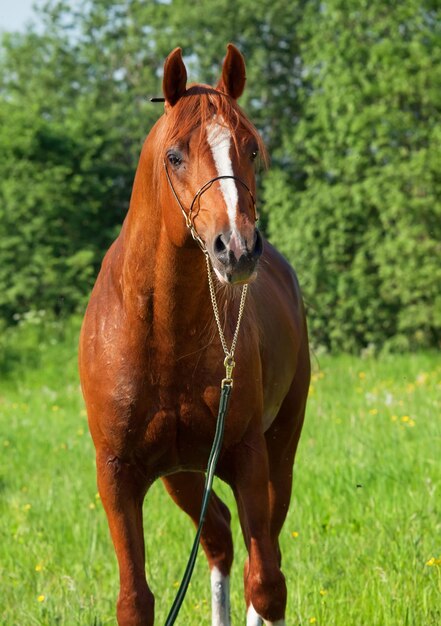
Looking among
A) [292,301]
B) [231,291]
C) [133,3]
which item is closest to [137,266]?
[231,291]

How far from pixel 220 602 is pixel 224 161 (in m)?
2.35

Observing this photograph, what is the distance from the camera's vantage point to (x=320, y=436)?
8.23 meters

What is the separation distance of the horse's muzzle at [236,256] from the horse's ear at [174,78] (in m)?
0.70

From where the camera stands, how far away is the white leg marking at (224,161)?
3.13 meters

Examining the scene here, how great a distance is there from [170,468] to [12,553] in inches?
95.1

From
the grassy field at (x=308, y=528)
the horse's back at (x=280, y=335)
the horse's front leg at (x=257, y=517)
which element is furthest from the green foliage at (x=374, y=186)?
the horse's front leg at (x=257, y=517)

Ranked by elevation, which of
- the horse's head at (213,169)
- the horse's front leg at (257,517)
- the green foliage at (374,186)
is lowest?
the green foliage at (374,186)

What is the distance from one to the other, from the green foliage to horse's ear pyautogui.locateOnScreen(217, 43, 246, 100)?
14.3 meters

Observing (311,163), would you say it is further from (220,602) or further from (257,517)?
(257,517)

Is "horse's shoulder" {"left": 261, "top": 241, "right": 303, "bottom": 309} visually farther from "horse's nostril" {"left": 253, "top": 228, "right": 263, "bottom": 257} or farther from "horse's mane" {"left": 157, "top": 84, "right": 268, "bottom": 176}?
"horse's nostril" {"left": 253, "top": 228, "right": 263, "bottom": 257}

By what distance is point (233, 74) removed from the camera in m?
3.63

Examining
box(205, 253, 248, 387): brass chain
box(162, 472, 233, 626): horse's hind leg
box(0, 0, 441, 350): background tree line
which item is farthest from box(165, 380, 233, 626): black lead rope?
box(0, 0, 441, 350): background tree line

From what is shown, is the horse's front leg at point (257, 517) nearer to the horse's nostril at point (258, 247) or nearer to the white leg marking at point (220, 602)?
the white leg marking at point (220, 602)

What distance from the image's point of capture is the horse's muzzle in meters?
3.03
